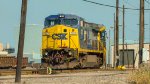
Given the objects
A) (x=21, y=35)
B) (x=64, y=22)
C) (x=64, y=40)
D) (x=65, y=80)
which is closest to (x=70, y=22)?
(x=64, y=22)

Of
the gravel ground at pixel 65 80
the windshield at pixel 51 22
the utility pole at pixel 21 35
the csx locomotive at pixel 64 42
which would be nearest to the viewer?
the gravel ground at pixel 65 80

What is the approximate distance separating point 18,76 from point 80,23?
1271cm

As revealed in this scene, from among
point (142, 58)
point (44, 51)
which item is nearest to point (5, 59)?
point (44, 51)

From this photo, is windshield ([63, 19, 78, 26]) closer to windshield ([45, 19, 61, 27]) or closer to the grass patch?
windshield ([45, 19, 61, 27])

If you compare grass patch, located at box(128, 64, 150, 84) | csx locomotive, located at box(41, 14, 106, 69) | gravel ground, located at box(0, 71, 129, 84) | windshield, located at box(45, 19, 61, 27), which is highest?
windshield, located at box(45, 19, 61, 27)

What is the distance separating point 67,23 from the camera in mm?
28625

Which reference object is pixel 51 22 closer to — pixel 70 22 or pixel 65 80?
pixel 70 22

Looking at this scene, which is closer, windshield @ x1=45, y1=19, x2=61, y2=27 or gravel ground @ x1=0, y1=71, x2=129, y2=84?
gravel ground @ x1=0, y1=71, x2=129, y2=84

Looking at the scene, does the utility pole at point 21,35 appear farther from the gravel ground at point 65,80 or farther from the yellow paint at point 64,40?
the yellow paint at point 64,40

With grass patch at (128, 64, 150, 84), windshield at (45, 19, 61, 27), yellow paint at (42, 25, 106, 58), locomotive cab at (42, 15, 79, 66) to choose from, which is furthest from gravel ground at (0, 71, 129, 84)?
windshield at (45, 19, 61, 27)

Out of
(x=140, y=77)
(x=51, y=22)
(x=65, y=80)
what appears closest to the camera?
(x=140, y=77)

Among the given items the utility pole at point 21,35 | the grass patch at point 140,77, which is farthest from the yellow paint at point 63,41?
the grass patch at point 140,77

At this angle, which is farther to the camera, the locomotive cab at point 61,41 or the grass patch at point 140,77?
the locomotive cab at point 61,41

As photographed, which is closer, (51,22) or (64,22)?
(64,22)
